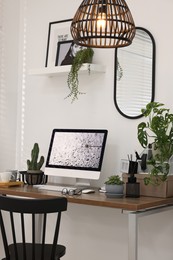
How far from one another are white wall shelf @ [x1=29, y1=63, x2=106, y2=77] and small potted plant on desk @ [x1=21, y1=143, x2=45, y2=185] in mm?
536

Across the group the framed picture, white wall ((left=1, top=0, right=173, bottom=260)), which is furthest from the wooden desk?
the framed picture

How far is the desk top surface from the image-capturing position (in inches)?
106

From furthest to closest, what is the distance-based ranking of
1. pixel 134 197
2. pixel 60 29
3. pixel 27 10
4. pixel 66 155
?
pixel 27 10 → pixel 60 29 → pixel 66 155 → pixel 134 197

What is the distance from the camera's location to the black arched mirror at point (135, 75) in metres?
3.33

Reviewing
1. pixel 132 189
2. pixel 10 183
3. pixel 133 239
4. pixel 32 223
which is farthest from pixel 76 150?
pixel 133 239

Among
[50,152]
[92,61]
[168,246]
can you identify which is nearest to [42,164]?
[50,152]

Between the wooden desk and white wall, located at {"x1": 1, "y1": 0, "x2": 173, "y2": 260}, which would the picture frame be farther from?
the wooden desk

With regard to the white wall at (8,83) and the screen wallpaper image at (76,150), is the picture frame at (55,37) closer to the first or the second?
the white wall at (8,83)

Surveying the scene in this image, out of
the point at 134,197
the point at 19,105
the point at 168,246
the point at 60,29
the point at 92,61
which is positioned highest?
the point at 60,29

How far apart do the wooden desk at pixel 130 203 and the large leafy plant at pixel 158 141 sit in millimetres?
148

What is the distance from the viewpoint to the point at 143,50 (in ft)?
11.0

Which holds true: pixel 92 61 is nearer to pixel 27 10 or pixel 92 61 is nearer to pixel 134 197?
pixel 27 10

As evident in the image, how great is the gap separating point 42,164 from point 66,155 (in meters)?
0.26

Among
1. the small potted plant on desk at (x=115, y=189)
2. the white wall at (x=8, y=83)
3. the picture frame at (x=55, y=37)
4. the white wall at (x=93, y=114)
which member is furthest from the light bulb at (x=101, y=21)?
the white wall at (x=8, y=83)
